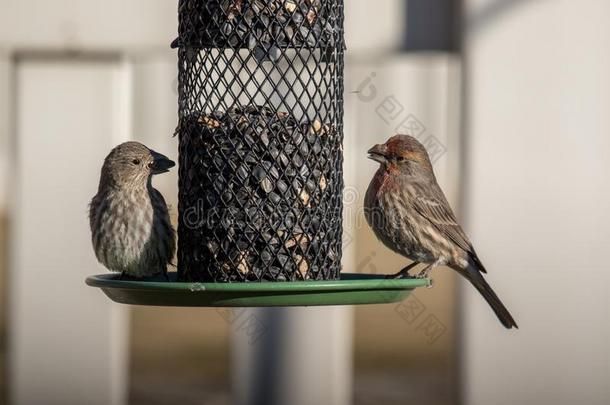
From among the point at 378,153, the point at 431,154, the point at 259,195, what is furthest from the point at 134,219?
the point at 431,154

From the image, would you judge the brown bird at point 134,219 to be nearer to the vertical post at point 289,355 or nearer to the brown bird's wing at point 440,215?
the brown bird's wing at point 440,215

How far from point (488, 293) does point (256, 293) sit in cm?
286

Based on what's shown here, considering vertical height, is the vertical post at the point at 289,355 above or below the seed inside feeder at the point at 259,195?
below

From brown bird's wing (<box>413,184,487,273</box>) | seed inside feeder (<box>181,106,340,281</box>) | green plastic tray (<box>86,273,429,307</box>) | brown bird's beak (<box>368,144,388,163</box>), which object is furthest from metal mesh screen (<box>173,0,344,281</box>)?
brown bird's wing (<box>413,184,487,273</box>)

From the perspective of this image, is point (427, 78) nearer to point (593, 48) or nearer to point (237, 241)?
point (593, 48)

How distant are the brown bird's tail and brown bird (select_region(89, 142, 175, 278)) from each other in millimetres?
1905

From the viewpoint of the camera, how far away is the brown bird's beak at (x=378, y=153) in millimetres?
6766

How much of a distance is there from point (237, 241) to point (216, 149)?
1.39 ft

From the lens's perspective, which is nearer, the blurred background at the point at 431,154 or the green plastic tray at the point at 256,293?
the green plastic tray at the point at 256,293

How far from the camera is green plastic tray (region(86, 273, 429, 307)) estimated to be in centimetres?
466

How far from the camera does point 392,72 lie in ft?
26.2

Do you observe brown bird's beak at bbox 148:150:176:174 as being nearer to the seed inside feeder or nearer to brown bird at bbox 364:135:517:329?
the seed inside feeder

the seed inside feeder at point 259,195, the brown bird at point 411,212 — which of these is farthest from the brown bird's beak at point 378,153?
the seed inside feeder at point 259,195

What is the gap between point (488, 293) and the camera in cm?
725
